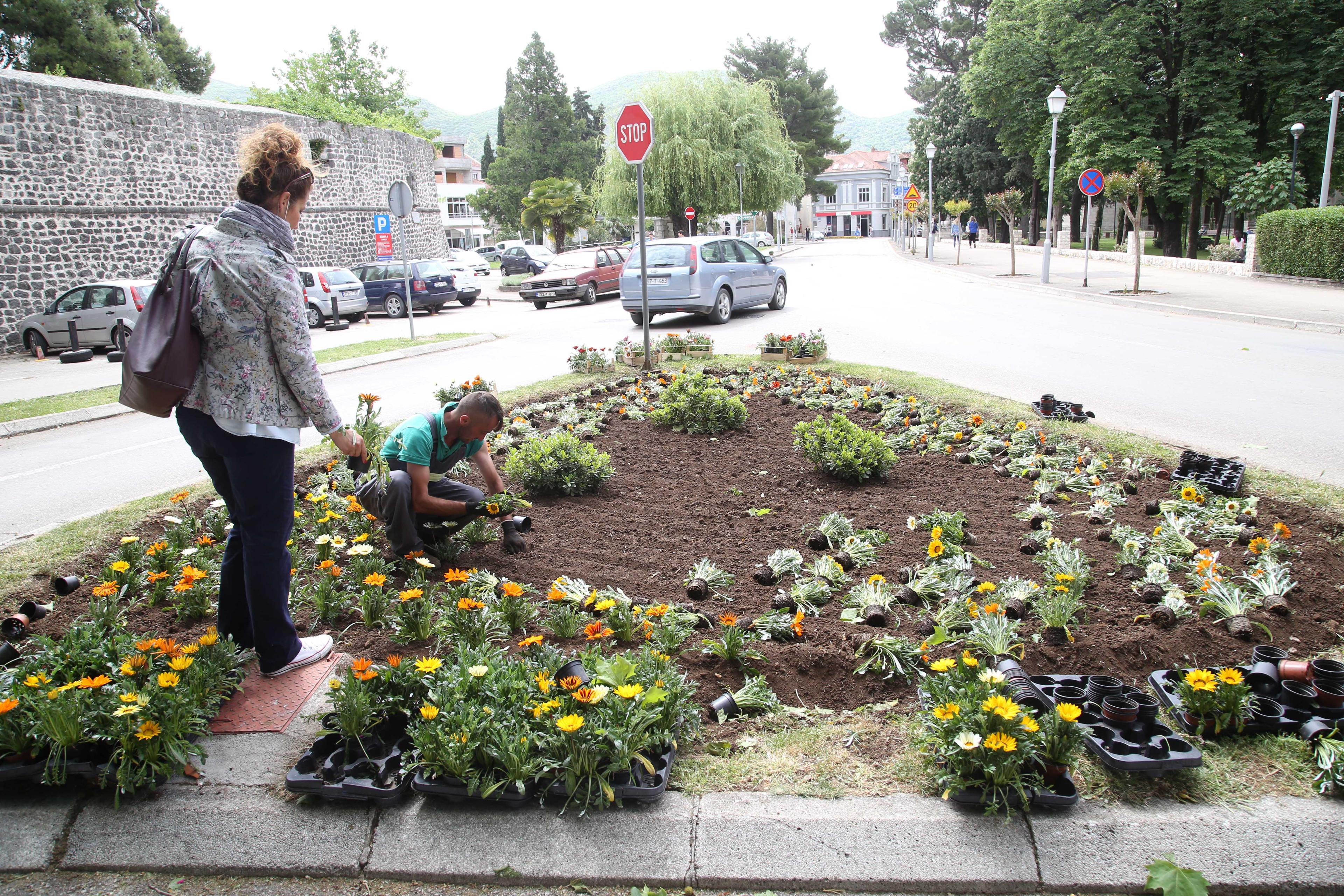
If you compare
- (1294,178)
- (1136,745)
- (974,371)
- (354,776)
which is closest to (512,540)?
(354,776)

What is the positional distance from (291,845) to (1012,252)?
28897 millimetres

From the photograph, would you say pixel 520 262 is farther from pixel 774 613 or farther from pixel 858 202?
pixel 858 202

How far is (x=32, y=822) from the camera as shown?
244 cm

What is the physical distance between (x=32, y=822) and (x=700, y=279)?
14370 mm

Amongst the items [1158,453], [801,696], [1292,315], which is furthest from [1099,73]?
[801,696]

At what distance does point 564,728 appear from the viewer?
236 centimetres

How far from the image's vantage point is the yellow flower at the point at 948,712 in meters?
2.38

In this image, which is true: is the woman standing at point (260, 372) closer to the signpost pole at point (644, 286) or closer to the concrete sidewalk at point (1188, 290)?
the signpost pole at point (644, 286)

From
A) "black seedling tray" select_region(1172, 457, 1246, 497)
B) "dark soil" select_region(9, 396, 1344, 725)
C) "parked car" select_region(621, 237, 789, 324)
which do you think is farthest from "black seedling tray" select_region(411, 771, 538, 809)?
"parked car" select_region(621, 237, 789, 324)

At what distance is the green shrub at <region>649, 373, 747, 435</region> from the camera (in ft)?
22.8

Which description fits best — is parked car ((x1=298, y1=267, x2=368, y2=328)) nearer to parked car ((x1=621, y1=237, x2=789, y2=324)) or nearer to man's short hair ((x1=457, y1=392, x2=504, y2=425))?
parked car ((x1=621, y1=237, x2=789, y2=324))

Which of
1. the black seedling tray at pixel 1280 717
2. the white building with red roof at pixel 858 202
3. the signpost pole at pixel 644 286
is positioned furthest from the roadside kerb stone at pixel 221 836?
the white building with red roof at pixel 858 202

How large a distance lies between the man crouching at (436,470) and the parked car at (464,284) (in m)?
23.3

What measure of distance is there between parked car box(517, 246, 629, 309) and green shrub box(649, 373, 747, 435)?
724 inches
